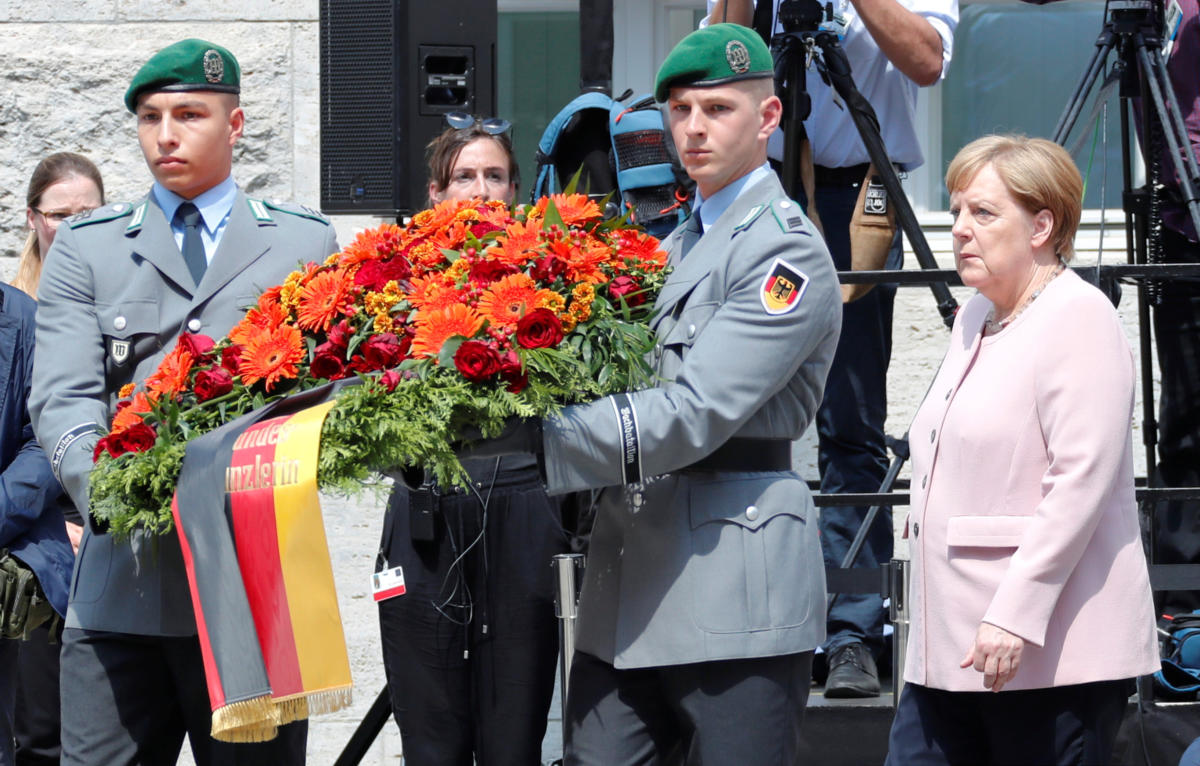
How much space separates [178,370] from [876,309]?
2138 millimetres

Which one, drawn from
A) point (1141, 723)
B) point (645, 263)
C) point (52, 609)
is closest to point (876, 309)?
point (1141, 723)

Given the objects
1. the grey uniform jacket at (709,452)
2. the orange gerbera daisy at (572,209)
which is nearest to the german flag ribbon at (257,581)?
the grey uniform jacket at (709,452)

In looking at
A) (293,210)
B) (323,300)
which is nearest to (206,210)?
(293,210)

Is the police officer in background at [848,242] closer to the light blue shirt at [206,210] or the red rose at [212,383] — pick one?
the light blue shirt at [206,210]

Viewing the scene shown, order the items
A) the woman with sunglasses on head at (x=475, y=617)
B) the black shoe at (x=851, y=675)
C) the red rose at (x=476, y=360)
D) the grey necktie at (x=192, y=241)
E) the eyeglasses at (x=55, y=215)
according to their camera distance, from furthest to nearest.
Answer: the eyeglasses at (x=55, y=215)
the black shoe at (x=851, y=675)
the woman with sunglasses on head at (x=475, y=617)
the grey necktie at (x=192, y=241)
the red rose at (x=476, y=360)

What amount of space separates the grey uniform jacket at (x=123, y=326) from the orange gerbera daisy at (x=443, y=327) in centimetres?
70

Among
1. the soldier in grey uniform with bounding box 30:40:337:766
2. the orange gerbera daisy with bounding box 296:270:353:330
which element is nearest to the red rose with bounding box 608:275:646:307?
the orange gerbera daisy with bounding box 296:270:353:330

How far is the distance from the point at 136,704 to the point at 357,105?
2464 millimetres

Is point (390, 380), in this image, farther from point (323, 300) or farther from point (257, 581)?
point (257, 581)

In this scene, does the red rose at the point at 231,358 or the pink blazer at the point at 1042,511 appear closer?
Answer: the pink blazer at the point at 1042,511

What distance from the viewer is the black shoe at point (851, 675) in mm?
4133

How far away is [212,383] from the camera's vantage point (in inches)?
116

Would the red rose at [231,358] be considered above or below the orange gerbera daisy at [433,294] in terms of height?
below

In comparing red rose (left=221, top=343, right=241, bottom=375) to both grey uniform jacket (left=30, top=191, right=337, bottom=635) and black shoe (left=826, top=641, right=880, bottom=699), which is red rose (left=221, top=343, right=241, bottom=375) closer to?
grey uniform jacket (left=30, top=191, right=337, bottom=635)
